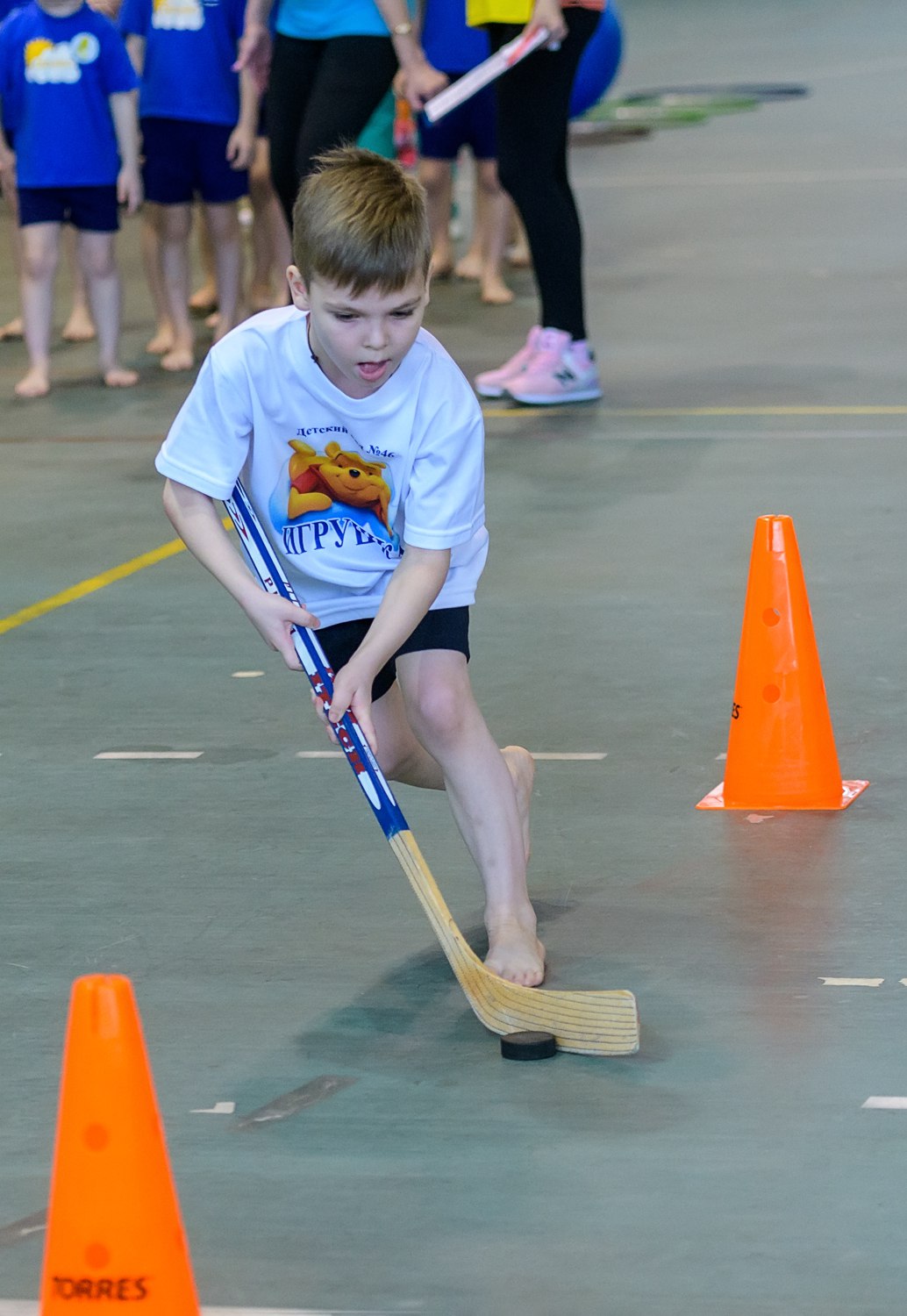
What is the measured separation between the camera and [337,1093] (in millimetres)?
2711

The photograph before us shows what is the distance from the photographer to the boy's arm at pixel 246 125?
7.79m

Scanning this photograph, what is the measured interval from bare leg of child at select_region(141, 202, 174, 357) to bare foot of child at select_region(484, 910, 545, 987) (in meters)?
5.36

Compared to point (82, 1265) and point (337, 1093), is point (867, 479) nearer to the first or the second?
point (337, 1093)

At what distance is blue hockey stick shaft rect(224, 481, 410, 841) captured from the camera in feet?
9.82

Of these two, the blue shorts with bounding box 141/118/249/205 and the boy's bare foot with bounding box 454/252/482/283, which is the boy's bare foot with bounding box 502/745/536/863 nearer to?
the blue shorts with bounding box 141/118/249/205

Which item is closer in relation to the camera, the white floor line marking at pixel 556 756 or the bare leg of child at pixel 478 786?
the bare leg of child at pixel 478 786

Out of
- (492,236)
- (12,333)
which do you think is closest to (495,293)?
(492,236)

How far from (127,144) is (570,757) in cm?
→ 421

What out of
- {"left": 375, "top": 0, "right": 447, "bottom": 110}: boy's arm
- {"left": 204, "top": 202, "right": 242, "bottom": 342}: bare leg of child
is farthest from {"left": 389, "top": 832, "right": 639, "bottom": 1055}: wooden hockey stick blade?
{"left": 204, "top": 202, "right": 242, "bottom": 342}: bare leg of child

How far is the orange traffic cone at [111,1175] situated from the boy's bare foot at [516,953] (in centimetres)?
100

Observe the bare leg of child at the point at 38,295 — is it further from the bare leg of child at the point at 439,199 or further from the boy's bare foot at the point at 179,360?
the bare leg of child at the point at 439,199

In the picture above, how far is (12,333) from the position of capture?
8820mm

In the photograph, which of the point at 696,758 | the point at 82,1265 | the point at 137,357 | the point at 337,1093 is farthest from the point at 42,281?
the point at 82,1265

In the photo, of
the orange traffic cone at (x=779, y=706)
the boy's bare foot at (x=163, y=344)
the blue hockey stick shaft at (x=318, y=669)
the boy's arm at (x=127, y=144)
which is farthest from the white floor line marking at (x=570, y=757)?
the boy's bare foot at (x=163, y=344)
